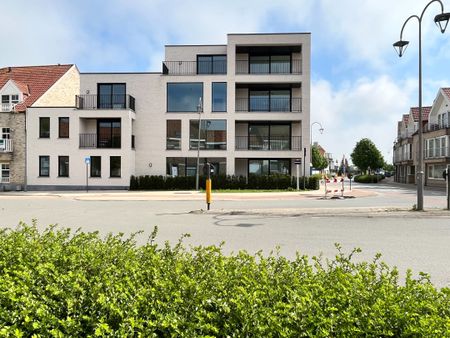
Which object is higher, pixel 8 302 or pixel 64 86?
pixel 64 86

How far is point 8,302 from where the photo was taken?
2467 millimetres

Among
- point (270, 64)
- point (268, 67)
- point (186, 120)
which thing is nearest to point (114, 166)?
point (186, 120)

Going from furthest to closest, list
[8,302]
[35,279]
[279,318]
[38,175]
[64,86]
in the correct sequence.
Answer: [64,86] < [38,175] < [35,279] < [8,302] < [279,318]

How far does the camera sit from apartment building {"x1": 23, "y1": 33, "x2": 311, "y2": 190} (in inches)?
1181

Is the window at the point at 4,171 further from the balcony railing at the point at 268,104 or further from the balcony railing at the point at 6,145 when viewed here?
the balcony railing at the point at 268,104

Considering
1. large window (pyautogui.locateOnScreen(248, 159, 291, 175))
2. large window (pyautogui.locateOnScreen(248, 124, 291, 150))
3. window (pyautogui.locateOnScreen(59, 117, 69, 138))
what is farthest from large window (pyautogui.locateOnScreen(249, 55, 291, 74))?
window (pyautogui.locateOnScreen(59, 117, 69, 138))

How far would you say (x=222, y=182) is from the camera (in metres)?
29.6

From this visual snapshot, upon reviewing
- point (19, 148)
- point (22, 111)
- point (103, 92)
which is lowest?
point (19, 148)

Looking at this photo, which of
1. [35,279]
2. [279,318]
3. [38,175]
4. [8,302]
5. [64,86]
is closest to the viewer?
[279,318]

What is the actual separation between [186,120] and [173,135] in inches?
72.7

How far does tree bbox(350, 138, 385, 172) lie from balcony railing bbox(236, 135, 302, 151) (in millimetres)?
35028

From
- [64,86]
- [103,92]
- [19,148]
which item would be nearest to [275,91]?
[103,92]

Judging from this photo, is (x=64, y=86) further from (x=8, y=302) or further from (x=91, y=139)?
(x=8, y=302)

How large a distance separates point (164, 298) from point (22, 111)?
33.8 meters
